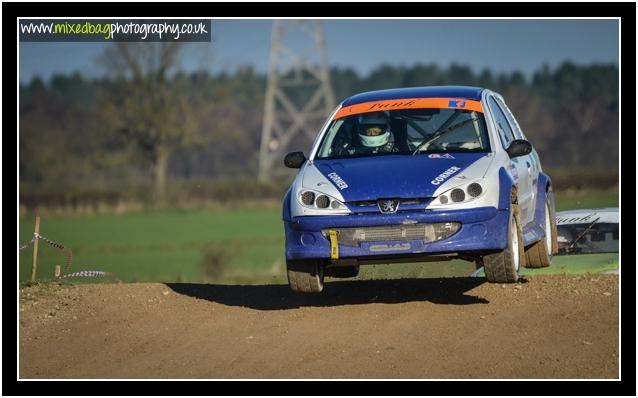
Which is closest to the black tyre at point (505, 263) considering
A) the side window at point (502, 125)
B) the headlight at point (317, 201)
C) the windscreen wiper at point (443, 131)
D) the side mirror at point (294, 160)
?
the windscreen wiper at point (443, 131)

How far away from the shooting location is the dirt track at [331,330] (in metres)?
9.14

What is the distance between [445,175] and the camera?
9.90 meters

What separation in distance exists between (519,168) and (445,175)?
1424mm

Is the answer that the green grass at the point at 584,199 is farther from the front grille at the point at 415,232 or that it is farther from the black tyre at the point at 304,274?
the black tyre at the point at 304,274

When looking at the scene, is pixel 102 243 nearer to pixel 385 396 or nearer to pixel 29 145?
pixel 29 145

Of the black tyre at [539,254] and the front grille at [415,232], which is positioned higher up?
the front grille at [415,232]

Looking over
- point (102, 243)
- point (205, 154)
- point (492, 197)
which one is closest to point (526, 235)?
point (492, 197)

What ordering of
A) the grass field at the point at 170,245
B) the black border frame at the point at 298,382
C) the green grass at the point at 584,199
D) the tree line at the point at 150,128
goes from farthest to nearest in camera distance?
the tree line at the point at 150,128
the grass field at the point at 170,245
the green grass at the point at 584,199
the black border frame at the point at 298,382

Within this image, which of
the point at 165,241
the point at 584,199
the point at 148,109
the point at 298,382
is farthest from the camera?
the point at 148,109

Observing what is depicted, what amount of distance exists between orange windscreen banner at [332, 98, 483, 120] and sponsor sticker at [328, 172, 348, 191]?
1.25 m

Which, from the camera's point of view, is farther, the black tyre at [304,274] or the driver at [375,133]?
the driver at [375,133]

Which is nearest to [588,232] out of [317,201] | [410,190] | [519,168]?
[519,168]

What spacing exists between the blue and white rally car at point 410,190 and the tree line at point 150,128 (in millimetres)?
29909

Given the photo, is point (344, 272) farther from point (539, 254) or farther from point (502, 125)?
point (502, 125)
